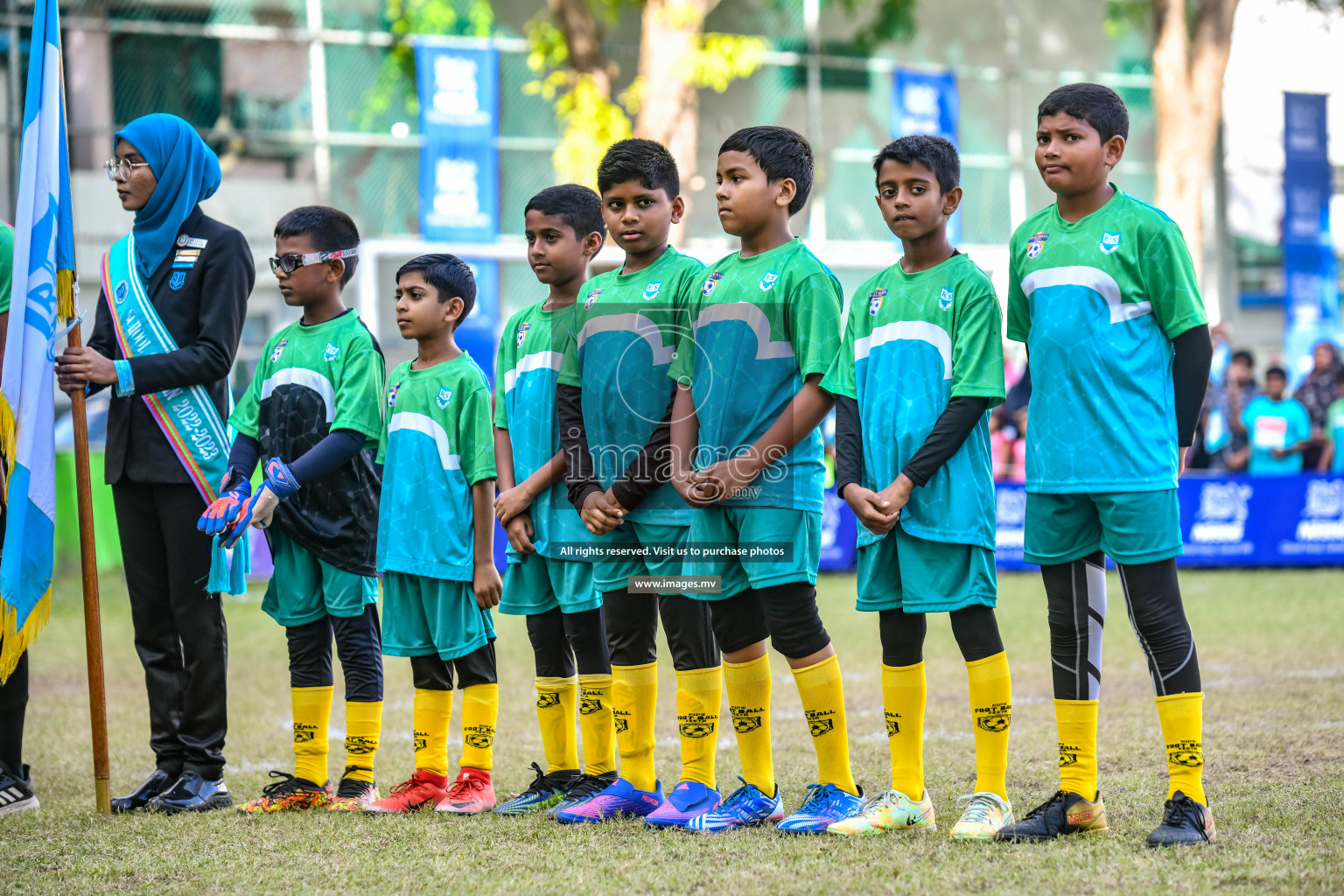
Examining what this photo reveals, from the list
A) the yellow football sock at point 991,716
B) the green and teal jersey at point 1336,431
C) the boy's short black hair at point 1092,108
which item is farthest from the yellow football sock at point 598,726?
the green and teal jersey at point 1336,431

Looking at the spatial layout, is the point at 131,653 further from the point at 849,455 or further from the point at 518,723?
the point at 849,455

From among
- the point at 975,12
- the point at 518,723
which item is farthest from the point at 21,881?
the point at 975,12

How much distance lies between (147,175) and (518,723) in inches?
113

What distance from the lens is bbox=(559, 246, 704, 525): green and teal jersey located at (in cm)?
414

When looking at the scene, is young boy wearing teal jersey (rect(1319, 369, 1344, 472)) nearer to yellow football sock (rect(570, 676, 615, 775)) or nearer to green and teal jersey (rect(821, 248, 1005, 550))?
green and teal jersey (rect(821, 248, 1005, 550))

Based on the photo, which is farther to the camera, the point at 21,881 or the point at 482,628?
the point at 482,628

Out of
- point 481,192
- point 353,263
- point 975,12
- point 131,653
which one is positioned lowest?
point 131,653

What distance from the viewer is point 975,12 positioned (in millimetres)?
21516

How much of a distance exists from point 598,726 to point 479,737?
41cm

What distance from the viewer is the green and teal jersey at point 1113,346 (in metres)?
3.62

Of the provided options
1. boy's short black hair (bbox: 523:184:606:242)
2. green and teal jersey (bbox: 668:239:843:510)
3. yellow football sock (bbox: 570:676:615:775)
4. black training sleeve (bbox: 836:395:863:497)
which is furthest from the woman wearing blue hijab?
black training sleeve (bbox: 836:395:863:497)

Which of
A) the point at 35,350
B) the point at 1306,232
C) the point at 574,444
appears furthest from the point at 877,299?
the point at 1306,232

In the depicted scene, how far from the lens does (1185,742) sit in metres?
3.60

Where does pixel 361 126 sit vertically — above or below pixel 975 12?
below
